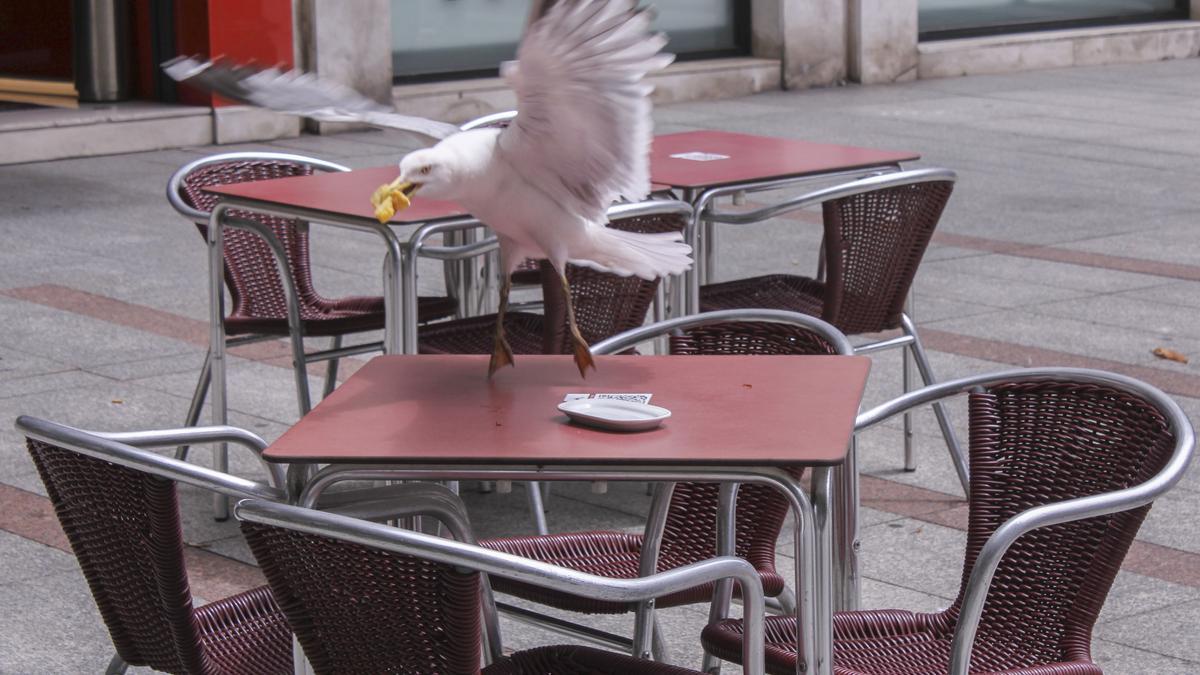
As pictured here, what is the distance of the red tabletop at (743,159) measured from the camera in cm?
586

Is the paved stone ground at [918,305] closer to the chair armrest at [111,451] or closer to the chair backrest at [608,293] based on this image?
the chair backrest at [608,293]

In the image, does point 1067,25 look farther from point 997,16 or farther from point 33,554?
point 33,554

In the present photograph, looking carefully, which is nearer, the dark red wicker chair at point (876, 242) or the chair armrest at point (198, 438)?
the chair armrest at point (198, 438)

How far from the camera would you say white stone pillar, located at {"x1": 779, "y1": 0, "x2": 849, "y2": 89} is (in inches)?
661

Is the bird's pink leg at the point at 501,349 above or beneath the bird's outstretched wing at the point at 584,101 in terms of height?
beneath

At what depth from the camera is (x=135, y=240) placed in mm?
9820

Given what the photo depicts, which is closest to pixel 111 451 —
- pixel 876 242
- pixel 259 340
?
pixel 259 340

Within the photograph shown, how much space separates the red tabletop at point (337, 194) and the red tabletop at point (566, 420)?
1470mm

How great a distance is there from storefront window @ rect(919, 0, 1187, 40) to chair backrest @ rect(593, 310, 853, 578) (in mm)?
14730

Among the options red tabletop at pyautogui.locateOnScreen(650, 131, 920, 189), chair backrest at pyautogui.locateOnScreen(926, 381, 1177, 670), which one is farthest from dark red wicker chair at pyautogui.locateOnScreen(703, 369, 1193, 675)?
red tabletop at pyautogui.locateOnScreen(650, 131, 920, 189)

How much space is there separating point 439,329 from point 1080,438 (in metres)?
2.55

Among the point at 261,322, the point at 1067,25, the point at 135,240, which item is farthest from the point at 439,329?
the point at 1067,25

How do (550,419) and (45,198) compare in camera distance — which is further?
(45,198)

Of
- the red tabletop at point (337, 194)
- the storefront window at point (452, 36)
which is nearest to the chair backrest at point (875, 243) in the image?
the red tabletop at point (337, 194)
